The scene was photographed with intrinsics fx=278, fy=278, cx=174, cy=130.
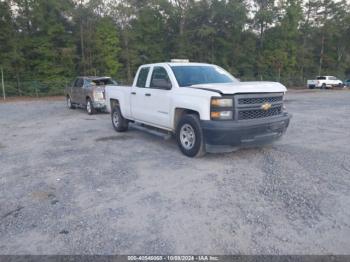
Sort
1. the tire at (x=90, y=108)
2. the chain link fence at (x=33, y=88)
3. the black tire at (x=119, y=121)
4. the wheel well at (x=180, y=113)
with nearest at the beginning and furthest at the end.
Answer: the wheel well at (x=180, y=113), the black tire at (x=119, y=121), the tire at (x=90, y=108), the chain link fence at (x=33, y=88)

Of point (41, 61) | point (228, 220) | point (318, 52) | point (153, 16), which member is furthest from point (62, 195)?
point (318, 52)

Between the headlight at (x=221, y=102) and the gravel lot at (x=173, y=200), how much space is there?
112 cm

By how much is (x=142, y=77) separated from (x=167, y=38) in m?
29.5

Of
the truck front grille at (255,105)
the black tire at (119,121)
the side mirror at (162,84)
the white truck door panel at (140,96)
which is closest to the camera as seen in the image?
the truck front grille at (255,105)

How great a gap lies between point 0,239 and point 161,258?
1750 mm

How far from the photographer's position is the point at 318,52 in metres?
44.4

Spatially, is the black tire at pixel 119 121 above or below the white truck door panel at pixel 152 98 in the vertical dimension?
below

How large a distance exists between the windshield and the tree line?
21547 millimetres

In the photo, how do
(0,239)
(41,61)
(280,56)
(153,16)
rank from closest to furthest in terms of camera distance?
1. (0,239)
2. (41,61)
3. (153,16)
4. (280,56)

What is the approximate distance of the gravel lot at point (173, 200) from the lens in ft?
9.35

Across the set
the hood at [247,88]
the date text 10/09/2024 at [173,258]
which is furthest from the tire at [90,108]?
the date text 10/09/2024 at [173,258]

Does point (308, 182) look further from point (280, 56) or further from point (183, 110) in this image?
point (280, 56)

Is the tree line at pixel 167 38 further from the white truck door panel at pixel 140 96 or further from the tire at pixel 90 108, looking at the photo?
the white truck door panel at pixel 140 96

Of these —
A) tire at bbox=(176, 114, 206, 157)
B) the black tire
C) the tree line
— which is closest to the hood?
tire at bbox=(176, 114, 206, 157)
